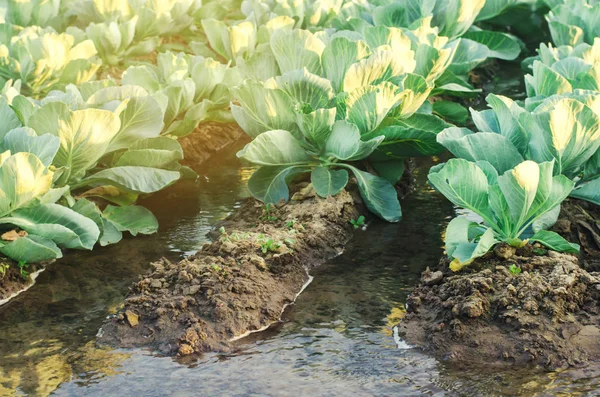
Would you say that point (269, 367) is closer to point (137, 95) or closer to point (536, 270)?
point (536, 270)

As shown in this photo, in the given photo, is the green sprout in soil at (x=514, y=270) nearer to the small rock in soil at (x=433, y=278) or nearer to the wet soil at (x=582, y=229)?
the small rock in soil at (x=433, y=278)

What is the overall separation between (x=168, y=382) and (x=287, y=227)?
1.23m

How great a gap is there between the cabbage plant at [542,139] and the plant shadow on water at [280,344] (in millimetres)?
583

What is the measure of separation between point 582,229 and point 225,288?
1.50 m

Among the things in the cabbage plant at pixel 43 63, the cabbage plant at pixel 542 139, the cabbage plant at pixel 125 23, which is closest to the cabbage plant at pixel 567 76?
the cabbage plant at pixel 542 139

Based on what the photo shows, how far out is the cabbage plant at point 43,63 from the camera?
5.17 meters

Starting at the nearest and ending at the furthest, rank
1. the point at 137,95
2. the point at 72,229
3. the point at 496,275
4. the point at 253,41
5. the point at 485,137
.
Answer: the point at 496,275, the point at 485,137, the point at 72,229, the point at 137,95, the point at 253,41

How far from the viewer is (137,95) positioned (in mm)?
4160

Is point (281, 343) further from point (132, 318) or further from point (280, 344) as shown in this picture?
point (132, 318)

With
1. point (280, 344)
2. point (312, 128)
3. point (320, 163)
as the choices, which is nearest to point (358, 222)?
point (320, 163)

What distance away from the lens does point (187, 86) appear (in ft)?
15.6

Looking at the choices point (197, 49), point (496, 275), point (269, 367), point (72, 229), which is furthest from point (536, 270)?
point (197, 49)

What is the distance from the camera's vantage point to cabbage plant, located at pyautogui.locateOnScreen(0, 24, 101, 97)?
517cm

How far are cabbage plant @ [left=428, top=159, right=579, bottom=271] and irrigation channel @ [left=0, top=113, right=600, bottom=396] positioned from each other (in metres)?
0.36
